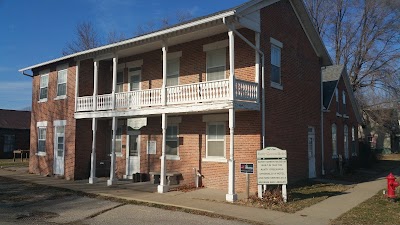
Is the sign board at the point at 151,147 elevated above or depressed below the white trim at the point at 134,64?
below

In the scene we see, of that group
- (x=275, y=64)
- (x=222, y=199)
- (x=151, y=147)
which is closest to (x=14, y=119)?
(x=151, y=147)

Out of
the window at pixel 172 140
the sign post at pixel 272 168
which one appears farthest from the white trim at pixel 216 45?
the sign post at pixel 272 168

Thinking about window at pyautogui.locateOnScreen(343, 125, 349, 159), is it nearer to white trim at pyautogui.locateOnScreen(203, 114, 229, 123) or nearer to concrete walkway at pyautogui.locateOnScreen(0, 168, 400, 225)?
concrete walkway at pyautogui.locateOnScreen(0, 168, 400, 225)

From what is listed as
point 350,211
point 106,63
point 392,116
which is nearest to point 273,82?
point 350,211

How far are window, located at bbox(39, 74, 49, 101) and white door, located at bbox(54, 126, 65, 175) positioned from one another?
2738 mm

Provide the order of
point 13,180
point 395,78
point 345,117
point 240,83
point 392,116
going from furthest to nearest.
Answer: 1. point 392,116
2. point 395,78
3. point 345,117
4. point 13,180
5. point 240,83

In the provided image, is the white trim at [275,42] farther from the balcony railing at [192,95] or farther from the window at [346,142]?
the window at [346,142]

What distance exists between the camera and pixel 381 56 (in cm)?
3903

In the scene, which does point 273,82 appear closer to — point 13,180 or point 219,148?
point 219,148

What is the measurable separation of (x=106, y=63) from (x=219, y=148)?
8.91m

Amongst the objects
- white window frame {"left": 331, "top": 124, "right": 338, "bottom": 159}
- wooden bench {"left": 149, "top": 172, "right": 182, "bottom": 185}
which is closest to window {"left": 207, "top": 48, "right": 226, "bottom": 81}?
wooden bench {"left": 149, "top": 172, "right": 182, "bottom": 185}

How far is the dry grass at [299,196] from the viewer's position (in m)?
11.4

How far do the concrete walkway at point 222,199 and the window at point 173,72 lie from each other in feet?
15.4

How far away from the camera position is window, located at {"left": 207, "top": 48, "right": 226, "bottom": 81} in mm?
15133
